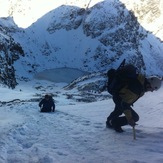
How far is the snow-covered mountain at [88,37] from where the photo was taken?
99.8 meters

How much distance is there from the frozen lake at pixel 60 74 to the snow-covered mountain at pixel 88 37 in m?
2.02

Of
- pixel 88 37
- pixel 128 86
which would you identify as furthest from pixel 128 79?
pixel 88 37

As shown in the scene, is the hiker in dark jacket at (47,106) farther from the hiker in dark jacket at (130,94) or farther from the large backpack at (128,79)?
the large backpack at (128,79)

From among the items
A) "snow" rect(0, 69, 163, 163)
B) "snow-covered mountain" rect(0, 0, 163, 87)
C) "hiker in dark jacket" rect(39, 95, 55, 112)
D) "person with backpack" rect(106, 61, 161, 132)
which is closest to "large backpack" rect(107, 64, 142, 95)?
"person with backpack" rect(106, 61, 161, 132)

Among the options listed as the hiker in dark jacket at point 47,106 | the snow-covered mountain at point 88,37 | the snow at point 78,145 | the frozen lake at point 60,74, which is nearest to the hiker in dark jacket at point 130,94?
the snow at point 78,145

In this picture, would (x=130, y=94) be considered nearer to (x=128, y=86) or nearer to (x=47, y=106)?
(x=128, y=86)

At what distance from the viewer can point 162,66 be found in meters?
110

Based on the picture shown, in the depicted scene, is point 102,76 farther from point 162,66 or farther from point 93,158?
point 93,158

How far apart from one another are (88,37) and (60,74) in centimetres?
2034

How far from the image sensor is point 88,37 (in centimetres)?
10788

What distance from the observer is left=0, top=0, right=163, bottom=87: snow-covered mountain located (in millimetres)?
99812

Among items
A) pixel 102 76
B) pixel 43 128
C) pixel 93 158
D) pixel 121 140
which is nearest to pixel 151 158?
pixel 93 158

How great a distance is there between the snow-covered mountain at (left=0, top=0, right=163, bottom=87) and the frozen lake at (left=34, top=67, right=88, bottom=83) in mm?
2021

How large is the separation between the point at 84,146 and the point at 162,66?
10631 cm
